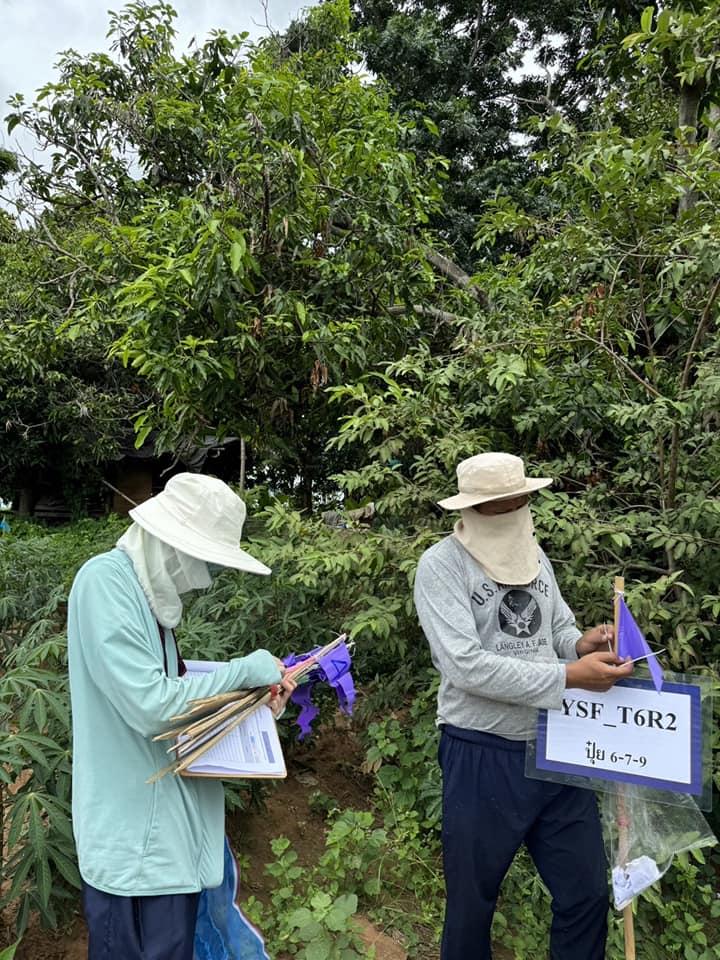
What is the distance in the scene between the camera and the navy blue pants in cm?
146

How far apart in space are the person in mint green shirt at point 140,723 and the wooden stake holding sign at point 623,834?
2.97 feet

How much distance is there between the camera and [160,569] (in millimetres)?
1526

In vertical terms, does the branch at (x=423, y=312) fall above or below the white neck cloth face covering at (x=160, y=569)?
above

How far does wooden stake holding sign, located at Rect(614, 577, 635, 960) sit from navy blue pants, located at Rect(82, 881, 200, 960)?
3.52ft

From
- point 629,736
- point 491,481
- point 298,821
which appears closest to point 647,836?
point 629,736

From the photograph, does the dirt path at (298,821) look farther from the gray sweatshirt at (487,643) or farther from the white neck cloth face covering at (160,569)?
the white neck cloth face covering at (160,569)

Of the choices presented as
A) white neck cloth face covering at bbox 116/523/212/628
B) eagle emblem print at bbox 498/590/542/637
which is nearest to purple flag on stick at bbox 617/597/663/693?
eagle emblem print at bbox 498/590/542/637

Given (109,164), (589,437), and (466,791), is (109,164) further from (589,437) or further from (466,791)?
(466,791)

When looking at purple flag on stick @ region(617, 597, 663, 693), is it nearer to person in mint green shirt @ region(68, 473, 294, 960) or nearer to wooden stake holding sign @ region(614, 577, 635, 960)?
wooden stake holding sign @ region(614, 577, 635, 960)

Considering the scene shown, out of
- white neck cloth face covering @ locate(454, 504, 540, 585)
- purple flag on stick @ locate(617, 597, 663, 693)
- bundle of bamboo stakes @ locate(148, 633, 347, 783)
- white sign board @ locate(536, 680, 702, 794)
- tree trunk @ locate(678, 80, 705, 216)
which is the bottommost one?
white sign board @ locate(536, 680, 702, 794)

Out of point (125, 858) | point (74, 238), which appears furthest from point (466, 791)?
point (74, 238)

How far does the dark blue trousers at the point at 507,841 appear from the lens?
181cm

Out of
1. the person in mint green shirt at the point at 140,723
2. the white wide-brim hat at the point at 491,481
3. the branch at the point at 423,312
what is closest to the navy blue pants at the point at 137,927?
the person in mint green shirt at the point at 140,723

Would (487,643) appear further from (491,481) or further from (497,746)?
(491,481)
